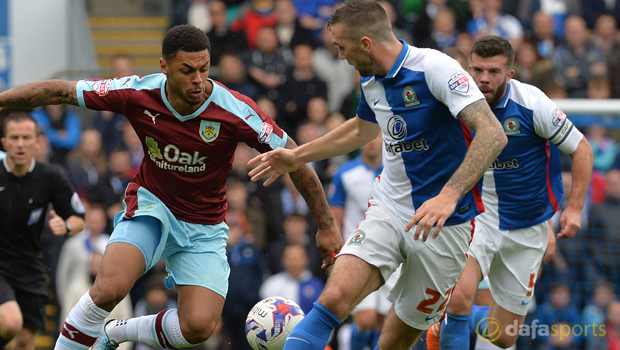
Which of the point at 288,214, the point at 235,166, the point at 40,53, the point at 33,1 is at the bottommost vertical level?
the point at 288,214

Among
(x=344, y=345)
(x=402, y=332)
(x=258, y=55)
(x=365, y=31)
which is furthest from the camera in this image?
(x=258, y=55)

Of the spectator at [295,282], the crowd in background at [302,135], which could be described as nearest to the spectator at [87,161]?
the crowd in background at [302,135]

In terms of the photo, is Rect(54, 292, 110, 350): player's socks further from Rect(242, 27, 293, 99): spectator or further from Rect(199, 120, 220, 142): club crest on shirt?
Rect(242, 27, 293, 99): spectator

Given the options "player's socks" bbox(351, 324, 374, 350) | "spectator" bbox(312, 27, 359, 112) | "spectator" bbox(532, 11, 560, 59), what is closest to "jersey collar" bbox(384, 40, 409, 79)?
"player's socks" bbox(351, 324, 374, 350)

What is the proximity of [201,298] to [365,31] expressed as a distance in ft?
7.26

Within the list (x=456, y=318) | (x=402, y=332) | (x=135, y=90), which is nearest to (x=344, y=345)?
(x=456, y=318)

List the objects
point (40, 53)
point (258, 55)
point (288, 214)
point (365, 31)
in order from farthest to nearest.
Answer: point (40, 53)
point (258, 55)
point (288, 214)
point (365, 31)

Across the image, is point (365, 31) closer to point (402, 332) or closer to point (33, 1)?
point (402, 332)

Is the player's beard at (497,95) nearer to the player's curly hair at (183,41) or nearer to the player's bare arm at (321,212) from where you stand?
the player's bare arm at (321,212)

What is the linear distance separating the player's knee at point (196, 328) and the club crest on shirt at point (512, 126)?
2.66 m

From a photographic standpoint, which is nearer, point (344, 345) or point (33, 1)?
point (344, 345)

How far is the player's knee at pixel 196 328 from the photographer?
5.25 metres

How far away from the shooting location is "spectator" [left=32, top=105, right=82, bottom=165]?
10328mm

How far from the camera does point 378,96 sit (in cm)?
489
